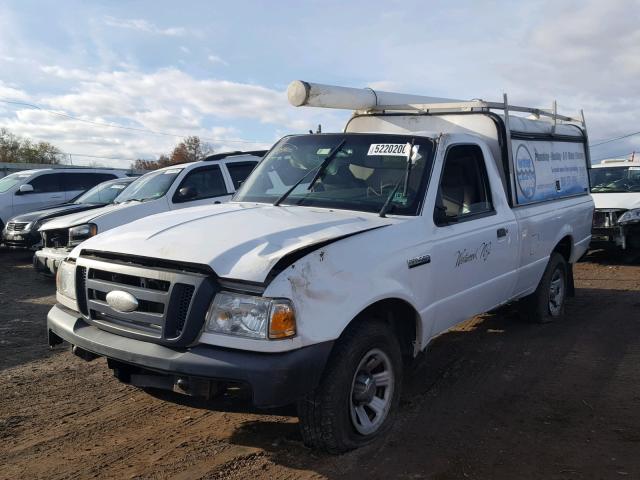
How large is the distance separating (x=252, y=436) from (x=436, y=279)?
165 cm

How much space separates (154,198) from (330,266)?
21.5 feet

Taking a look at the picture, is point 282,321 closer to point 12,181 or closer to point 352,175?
point 352,175

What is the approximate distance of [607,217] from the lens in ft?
34.4

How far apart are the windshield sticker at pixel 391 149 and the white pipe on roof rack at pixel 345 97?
3.23 feet

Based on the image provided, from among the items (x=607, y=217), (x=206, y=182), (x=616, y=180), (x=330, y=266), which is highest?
(x=206, y=182)

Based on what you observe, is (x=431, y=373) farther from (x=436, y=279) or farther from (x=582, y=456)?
(x=582, y=456)

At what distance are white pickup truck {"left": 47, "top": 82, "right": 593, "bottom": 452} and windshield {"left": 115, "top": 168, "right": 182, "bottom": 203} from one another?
179 inches

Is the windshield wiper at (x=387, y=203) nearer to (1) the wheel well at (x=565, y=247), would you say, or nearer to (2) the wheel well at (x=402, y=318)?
(2) the wheel well at (x=402, y=318)

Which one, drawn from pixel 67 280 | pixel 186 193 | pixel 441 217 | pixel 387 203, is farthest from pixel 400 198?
pixel 186 193

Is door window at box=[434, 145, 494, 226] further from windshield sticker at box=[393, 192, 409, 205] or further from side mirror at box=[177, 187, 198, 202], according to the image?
side mirror at box=[177, 187, 198, 202]

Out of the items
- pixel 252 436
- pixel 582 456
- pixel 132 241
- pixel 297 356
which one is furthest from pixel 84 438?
pixel 582 456

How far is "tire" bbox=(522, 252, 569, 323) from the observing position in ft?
20.9

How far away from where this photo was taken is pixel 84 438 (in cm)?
376

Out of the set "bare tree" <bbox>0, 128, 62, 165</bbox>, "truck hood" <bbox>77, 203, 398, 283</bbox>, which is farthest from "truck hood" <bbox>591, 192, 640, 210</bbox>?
"bare tree" <bbox>0, 128, 62, 165</bbox>
